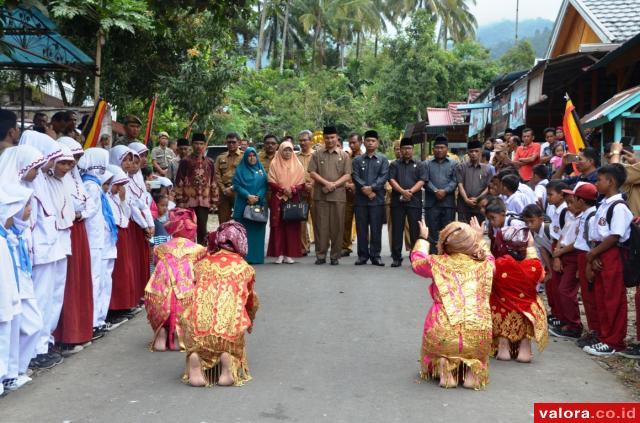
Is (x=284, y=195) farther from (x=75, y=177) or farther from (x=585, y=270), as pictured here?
(x=585, y=270)

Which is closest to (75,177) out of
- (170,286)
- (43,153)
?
(43,153)

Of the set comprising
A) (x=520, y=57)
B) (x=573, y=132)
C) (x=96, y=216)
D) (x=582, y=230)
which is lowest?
(x=582, y=230)

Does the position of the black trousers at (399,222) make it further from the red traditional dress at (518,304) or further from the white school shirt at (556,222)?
the red traditional dress at (518,304)

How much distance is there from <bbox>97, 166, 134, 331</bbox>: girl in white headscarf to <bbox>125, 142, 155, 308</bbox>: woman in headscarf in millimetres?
185

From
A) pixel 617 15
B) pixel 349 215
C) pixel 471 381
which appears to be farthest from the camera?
pixel 617 15

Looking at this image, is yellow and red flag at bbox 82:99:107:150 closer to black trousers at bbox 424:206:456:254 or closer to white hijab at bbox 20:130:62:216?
white hijab at bbox 20:130:62:216

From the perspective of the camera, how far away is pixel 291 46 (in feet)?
191

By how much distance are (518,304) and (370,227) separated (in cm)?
571

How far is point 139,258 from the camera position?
8805mm

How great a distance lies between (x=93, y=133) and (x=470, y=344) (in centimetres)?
616

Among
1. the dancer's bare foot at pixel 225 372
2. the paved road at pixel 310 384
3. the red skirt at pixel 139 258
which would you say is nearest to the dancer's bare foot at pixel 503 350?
the paved road at pixel 310 384

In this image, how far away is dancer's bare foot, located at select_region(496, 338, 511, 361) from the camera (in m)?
6.67

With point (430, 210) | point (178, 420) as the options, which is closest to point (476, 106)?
point (430, 210)

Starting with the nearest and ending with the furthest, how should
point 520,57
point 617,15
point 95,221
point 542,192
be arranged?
point 95,221, point 542,192, point 617,15, point 520,57
